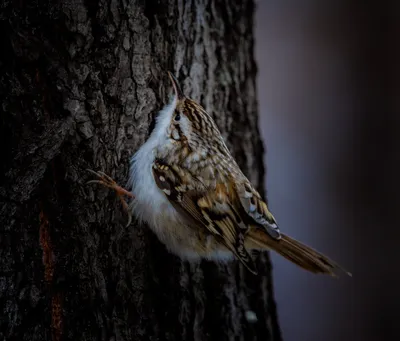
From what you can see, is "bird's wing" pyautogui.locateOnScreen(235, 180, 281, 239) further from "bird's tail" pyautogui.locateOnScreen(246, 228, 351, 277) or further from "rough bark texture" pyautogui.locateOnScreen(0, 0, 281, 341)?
"rough bark texture" pyautogui.locateOnScreen(0, 0, 281, 341)

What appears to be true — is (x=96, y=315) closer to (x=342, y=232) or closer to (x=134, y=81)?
(x=134, y=81)

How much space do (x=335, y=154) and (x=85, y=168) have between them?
10.2ft

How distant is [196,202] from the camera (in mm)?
2320

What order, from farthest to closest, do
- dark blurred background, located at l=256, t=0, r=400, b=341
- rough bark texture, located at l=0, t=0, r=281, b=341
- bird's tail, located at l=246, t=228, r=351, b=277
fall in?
dark blurred background, located at l=256, t=0, r=400, b=341 < bird's tail, located at l=246, t=228, r=351, b=277 < rough bark texture, located at l=0, t=0, r=281, b=341

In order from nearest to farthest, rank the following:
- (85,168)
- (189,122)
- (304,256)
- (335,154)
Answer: (85,168) → (304,256) → (189,122) → (335,154)

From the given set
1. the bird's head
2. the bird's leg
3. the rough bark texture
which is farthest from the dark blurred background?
the bird's leg

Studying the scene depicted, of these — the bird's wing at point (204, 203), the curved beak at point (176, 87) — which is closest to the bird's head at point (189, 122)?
the curved beak at point (176, 87)

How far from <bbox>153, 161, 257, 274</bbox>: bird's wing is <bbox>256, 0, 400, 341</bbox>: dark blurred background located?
7.70 ft

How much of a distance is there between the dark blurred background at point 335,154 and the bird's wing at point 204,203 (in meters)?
2.35

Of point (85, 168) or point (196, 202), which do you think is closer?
point (85, 168)

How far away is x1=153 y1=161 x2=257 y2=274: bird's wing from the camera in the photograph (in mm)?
2279

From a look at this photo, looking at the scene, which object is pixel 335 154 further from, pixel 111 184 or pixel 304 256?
pixel 111 184

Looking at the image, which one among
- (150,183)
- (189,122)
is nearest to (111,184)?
(150,183)

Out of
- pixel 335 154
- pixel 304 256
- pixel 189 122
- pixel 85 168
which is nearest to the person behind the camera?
pixel 85 168
